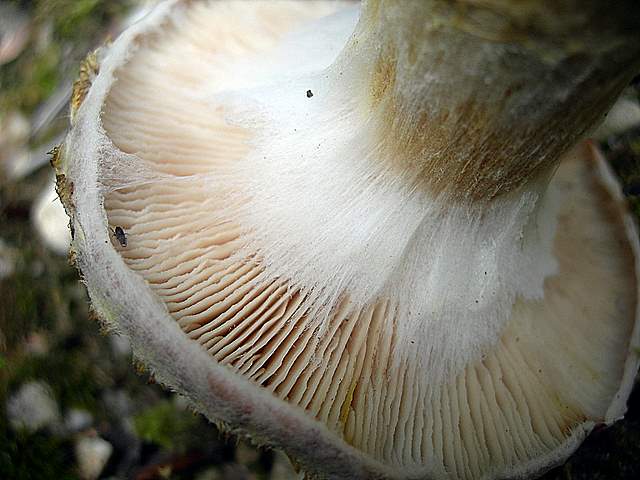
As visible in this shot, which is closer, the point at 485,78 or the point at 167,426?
the point at 485,78

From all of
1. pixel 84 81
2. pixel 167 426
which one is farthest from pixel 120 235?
pixel 167 426

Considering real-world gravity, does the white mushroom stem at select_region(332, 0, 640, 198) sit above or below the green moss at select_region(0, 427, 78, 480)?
above

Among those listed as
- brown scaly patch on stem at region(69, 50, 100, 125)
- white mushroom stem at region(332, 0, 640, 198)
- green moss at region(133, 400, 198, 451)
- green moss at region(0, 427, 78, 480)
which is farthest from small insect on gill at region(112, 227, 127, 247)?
green moss at region(0, 427, 78, 480)

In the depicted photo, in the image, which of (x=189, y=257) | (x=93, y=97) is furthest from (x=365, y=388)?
(x=93, y=97)

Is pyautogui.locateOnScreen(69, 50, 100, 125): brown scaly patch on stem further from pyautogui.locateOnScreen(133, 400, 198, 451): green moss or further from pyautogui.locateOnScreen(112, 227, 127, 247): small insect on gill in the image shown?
pyautogui.locateOnScreen(133, 400, 198, 451): green moss

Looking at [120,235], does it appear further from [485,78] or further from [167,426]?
[167,426]

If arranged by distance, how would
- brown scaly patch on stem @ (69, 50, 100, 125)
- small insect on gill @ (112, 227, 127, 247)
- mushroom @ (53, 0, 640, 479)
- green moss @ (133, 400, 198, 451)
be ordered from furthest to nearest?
green moss @ (133, 400, 198, 451)
brown scaly patch on stem @ (69, 50, 100, 125)
small insect on gill @ (112, 227, 127, 247)
mushroom @ (53, 0, 640, 479)

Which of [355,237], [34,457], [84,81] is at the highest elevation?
[84,81]
